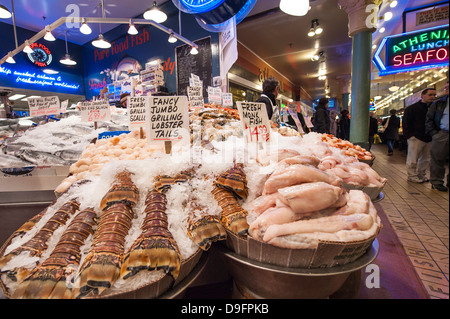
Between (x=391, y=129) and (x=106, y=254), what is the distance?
60.2 inches

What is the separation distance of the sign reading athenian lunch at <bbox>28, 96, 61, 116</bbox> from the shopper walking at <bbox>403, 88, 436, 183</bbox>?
4911 millimetres

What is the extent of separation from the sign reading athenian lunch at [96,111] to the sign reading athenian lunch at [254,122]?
226cm

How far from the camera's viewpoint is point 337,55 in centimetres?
1237

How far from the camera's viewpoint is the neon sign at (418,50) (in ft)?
2.30

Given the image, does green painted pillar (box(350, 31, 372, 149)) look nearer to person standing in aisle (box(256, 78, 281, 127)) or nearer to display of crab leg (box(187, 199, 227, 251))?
person standing in aisle (box(256, 78, 281, 127))

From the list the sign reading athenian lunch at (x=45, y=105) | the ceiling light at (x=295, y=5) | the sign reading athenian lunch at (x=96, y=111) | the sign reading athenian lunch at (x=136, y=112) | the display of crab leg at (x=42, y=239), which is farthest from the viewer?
the sign reading athenian lunch at (x=45, y=105)

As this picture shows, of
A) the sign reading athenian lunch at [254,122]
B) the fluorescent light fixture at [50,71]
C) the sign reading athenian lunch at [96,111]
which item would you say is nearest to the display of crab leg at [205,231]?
the sign reading athenian lunch at [254,122]

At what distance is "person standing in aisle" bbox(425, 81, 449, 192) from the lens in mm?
643

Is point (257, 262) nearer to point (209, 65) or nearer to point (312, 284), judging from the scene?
point (312, 284)

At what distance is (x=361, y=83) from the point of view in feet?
13.5

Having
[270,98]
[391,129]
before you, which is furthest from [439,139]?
[270,98]

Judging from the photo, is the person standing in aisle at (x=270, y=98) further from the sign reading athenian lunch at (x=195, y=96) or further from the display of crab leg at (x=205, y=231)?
the display of crab leg at (x=205, y=231)
